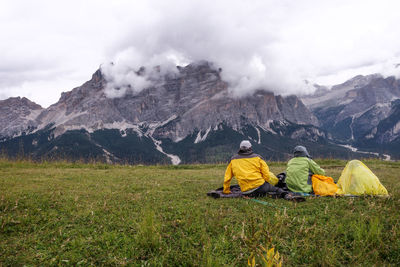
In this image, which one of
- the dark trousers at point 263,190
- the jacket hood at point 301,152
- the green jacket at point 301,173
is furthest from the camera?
the jacket hood at point 301,152

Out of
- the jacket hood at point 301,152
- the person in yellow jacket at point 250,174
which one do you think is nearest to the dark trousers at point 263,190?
the person in yellow jacket at point 250,174

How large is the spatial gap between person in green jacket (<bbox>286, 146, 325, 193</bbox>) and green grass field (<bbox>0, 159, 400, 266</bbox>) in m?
1.33

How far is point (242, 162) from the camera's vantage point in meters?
9.55

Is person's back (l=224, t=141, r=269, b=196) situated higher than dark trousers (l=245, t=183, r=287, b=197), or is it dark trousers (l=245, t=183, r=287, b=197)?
person's back (l=224, t=141, r=269, b=196)

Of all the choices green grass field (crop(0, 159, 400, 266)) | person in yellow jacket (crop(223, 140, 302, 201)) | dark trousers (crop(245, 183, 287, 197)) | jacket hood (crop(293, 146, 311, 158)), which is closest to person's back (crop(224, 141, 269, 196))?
person in yellow jacket (crop(223, 140, 302, 201))

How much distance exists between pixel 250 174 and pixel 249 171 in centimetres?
16

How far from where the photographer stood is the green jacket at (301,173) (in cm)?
948

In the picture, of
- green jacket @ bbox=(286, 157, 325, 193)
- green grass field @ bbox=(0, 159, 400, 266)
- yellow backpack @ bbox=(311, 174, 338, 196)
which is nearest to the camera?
green grass field @ bbox=(0, 159, 400, 266)

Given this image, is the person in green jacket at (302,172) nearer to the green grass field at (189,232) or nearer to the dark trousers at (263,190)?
the dark trousers at (263,190)

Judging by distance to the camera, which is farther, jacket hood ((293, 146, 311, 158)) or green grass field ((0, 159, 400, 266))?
jacket hood ((293, 146, 311, 158))

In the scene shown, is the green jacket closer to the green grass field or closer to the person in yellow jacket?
the person in yellow jacket

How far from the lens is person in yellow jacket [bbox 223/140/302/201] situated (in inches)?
366

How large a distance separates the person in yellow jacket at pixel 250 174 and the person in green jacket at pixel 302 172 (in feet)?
2.70

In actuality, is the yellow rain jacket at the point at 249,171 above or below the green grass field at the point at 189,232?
above
